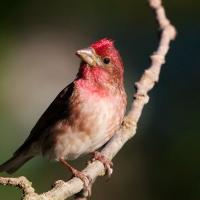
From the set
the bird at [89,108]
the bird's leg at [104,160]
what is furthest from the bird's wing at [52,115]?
the bird's leg at [104,160]

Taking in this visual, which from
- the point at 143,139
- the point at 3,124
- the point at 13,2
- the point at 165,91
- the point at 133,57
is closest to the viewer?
the point at 3,124

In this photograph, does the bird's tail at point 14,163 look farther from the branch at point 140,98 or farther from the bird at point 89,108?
the branch at point 140,98

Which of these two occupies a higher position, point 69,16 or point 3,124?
point 69,16

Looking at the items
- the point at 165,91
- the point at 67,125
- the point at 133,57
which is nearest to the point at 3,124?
the point at 67,125

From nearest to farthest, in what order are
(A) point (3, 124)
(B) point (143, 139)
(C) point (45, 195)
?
(C) point (45, 195) < (A) point (3, 124) < (B) point (143, 139)

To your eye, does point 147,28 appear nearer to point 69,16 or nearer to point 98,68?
point 69,16

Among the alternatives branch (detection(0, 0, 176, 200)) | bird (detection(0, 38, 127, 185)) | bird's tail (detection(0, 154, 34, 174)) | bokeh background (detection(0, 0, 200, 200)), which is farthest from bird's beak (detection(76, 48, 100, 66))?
bird's tail (detection(0, 154, 34, 174))

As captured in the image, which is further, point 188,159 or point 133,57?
point 133,57
